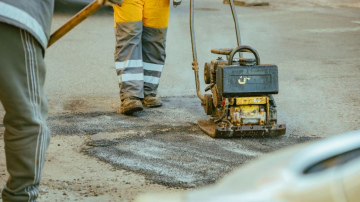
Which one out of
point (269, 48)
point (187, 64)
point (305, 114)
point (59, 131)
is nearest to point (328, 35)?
point (269, 48)

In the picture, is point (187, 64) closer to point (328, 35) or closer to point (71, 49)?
point (71, 49)

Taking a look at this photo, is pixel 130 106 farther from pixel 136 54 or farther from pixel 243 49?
pixel 243 49

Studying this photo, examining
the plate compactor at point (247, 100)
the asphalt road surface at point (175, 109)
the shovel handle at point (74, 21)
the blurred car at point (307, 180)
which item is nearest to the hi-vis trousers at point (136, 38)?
the asphalt road surface at point (175, 109)

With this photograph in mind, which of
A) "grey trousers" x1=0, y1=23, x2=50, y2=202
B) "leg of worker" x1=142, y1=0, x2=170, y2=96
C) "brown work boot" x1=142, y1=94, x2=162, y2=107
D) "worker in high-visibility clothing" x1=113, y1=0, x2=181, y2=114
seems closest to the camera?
"grey trousers" x1=0, y1=23, x2=50, y2=202

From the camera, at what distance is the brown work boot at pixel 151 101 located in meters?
6.52

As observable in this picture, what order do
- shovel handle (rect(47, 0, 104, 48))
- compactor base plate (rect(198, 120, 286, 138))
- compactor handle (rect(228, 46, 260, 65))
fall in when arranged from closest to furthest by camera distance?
shovel handle (rect(47, 0, 104, 48)) < compactor base plate (rect(198, 120, 286, 138)) < compactor handle (rect(228, 46, 260, 65))

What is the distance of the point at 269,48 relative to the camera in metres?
10.3

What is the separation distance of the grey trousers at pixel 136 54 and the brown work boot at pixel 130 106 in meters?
0.10

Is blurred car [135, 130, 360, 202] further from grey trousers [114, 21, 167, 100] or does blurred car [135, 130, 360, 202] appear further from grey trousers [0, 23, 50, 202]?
grey trousers [114, 21, 167, 100]

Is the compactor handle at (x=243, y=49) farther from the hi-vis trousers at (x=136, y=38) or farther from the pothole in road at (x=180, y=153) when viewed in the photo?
the hi-vis trousers at (x=136, y=38)

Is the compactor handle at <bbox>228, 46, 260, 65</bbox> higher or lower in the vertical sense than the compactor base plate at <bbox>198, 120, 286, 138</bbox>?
higher

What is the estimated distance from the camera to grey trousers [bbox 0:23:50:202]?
3.34 m

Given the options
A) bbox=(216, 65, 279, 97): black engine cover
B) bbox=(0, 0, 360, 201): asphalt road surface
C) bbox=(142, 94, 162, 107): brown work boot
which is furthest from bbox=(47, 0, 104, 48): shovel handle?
bbox=(142, 94, 162, 107): brown work boot

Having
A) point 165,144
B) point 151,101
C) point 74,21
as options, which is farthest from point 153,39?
point 74,21
